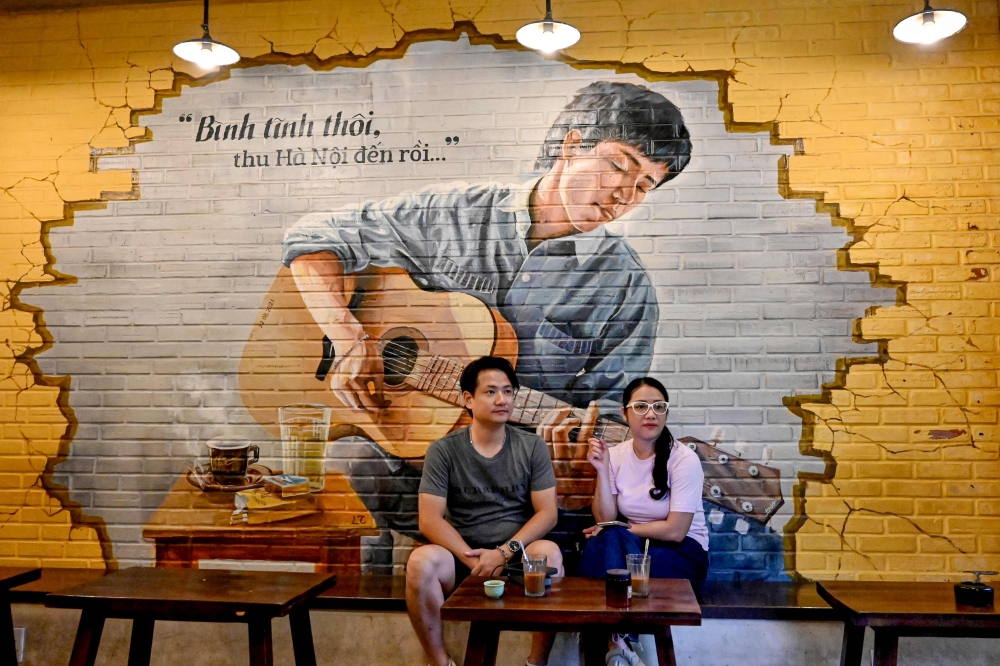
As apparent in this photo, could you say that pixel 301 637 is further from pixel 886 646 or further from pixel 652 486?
pixel 886 646

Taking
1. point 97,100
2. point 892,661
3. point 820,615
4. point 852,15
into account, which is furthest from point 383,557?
point 852,15

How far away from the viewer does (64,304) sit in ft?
12.0

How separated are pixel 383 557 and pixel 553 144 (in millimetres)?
1948

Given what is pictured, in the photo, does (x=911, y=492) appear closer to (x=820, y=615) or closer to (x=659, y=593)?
(x=820, y=615)

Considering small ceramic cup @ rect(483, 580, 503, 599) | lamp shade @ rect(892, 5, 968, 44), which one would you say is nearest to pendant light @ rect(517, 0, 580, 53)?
lamp shade @ rect(892, 5, 968, 44)

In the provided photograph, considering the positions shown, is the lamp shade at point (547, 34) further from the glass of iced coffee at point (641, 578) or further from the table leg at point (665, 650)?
the table leg at point (665, 650)

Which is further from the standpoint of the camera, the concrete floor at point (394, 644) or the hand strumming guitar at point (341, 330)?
the hand strumming guitar at point (341, 330)

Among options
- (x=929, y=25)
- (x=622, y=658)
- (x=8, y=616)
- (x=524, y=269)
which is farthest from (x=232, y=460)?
(x=929, y=25)

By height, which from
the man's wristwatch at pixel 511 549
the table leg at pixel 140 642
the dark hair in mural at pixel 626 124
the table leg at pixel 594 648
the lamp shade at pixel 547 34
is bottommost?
the table leg at pixel 140 642

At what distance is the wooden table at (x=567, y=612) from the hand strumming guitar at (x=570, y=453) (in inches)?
35.1

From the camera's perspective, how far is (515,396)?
11.0 ft

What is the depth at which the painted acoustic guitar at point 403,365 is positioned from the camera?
11.2 ft

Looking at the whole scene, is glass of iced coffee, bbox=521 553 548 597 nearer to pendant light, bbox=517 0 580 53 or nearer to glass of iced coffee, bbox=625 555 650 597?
glass of iced coffee, bbox=625 555 650 597

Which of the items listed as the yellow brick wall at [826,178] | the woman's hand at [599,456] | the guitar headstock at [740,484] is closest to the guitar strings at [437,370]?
the woman's hand at [599,456]
